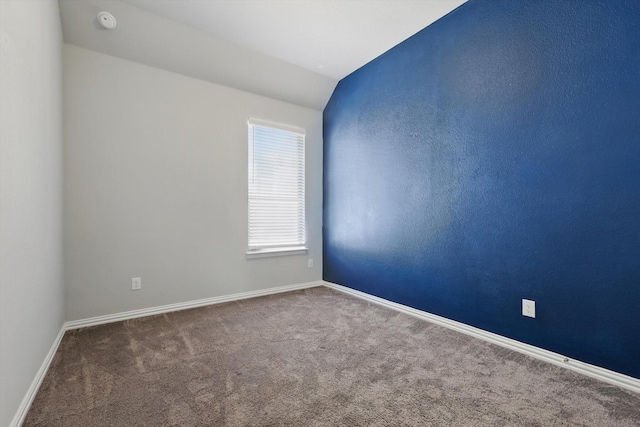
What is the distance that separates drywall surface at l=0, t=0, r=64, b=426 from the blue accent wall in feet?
9.25

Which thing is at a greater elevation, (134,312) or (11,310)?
(11,310)

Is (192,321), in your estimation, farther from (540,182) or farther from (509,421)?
(540,182)

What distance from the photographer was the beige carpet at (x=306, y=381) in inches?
56.5

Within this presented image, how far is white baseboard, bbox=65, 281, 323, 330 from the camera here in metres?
2.60

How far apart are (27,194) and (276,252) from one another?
2.46 metres

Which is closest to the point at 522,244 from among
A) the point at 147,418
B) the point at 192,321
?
the point at 147,418

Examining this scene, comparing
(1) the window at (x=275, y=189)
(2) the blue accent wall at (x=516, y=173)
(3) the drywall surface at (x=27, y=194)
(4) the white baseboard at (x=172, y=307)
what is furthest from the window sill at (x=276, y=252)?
(3) the drywall surface at (x=27, y=194)

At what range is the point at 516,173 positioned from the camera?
217 centimetres

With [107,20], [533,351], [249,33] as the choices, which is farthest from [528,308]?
[107,20]

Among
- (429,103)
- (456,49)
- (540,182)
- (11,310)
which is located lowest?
(11,310)

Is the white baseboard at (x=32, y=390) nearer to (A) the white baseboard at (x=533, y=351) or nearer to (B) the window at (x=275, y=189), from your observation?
(B) the window at (x=275, y=189)

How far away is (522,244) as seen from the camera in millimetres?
2150

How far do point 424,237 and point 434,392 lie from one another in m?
1.47

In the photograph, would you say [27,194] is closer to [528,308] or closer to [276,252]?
[276,252]
